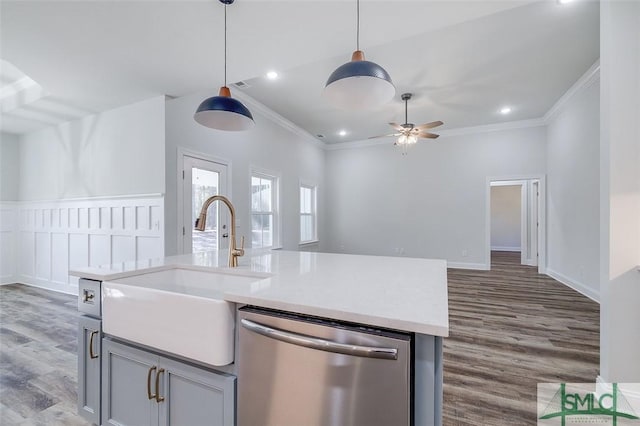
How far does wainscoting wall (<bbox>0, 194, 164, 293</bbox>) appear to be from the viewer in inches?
137

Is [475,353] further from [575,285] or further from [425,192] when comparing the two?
[425,192]

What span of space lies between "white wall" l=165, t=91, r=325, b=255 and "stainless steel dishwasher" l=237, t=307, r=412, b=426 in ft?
9.00

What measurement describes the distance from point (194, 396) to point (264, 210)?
404 cm

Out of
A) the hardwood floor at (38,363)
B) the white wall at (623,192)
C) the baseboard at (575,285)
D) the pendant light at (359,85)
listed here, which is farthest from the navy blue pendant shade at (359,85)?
the baseboard at (575,285)

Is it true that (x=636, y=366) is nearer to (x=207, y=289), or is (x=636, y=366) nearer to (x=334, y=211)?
(x=207, y=289)

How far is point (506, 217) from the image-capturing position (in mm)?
9445

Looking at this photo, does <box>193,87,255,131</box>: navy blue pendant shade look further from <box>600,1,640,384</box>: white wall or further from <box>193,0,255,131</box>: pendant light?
<box>600,1,640,384</box>: white wall

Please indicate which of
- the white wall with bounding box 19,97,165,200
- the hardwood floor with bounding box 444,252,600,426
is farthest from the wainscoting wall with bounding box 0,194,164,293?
the hardwood floor with bounding box 444,252,600,426

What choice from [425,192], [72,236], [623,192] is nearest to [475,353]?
[623,192]

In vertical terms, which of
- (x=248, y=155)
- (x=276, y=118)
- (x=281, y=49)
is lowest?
(x=248, y=155)

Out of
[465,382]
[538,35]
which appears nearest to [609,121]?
[538,35]

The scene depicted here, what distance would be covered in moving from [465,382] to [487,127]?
5.57 meters

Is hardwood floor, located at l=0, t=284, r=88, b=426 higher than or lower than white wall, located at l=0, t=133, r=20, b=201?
lower

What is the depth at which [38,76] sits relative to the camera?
117 inches
